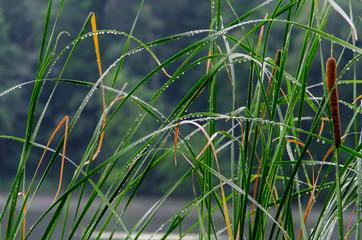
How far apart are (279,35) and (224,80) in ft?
6.58

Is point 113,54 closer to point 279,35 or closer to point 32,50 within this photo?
point 32,50

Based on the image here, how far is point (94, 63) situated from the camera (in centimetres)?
1506

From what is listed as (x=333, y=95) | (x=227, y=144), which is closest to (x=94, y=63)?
(x=227, y=144)

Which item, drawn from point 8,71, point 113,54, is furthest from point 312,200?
point 8,71

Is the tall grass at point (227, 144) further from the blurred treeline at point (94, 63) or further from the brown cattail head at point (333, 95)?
the blurred treeline at point (94, 63)

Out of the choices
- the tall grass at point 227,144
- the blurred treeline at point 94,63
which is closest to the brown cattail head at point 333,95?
the tall grass at point 227,144

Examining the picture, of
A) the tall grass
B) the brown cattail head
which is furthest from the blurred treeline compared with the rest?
the brown cattail head

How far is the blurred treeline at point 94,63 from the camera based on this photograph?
43.8 ft

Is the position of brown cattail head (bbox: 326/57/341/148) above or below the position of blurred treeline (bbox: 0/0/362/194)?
below

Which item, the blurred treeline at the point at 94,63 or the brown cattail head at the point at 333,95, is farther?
the blurred treeline at the point at 94,63

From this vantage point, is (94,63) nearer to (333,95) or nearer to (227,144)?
(227,144)

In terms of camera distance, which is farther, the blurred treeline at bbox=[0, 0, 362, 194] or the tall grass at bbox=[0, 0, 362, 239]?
the blurred treeline at bbox=[0, 0, 362, 194]

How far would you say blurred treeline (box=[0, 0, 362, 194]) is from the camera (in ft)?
43.8

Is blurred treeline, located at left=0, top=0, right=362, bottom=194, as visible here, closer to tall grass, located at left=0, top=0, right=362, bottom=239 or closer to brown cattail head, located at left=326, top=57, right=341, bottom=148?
tall grass, located at left=0, top=0, right=362, bottom=239
